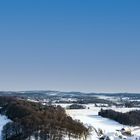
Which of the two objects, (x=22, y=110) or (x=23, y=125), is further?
(x=22, y=110)

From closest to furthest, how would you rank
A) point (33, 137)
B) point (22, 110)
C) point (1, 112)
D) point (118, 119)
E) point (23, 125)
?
point (33, 137)
point (23, 125)
point (22, 110)
point (1, 112)
point (118, 119)

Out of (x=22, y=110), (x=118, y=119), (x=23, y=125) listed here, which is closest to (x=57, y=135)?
(x=23, y=125)

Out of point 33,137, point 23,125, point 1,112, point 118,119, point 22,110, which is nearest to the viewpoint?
point 33,137

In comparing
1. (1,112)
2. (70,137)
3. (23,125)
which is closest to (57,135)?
(70,137)

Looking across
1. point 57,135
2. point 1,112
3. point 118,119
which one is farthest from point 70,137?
point 118,119

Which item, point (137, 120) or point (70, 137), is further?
point (137, 120)

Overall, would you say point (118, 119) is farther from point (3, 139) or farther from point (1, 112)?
point (3, 139)

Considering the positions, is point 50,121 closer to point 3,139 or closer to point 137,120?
point 3,139

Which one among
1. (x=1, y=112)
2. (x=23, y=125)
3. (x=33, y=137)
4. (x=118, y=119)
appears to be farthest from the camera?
(x=118, y=119)
